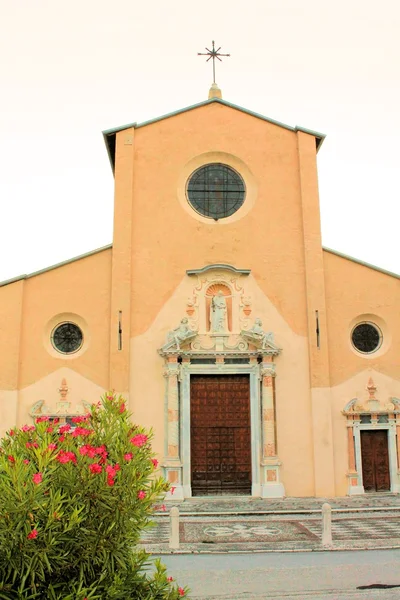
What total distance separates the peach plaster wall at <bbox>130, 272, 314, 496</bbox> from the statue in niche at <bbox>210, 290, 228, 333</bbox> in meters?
0.83

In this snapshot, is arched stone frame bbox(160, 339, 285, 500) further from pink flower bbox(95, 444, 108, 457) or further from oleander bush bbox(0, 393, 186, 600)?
pink flower bbox(95, 444, 108, 457)

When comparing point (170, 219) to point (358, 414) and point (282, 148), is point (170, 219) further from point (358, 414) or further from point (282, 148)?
point (358, 414)

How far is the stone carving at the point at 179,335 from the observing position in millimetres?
18219

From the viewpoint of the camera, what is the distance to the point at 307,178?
2000 cm

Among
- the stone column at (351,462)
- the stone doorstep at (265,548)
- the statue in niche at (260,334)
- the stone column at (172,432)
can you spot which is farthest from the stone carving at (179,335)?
the stone doorstep at (265,548)

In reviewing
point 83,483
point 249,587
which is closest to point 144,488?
point 83,483

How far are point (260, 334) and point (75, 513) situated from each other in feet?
46.0

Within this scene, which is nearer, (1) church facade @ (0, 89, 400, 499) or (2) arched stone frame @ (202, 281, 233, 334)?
(1) church facade @ (0, 89, 400, 499)

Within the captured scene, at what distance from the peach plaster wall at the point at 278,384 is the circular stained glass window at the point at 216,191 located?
8.15 feet

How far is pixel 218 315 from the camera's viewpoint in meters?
18.8

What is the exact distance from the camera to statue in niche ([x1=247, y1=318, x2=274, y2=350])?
18.4 m

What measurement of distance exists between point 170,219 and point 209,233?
1307mm

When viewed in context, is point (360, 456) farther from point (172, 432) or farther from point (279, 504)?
point (172, 432)

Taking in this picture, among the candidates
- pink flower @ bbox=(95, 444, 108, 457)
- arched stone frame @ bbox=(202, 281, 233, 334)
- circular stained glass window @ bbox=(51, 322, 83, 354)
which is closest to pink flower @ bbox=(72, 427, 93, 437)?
pink flower @ bbox=(95, 444, 108, 457)
